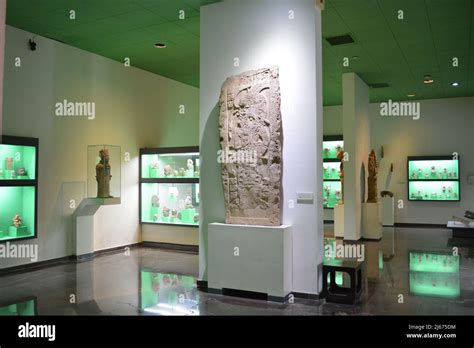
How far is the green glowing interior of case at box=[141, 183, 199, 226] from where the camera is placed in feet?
27.9

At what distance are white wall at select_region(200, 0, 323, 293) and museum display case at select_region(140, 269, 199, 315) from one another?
40 centimetres

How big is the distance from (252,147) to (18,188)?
14.0ft

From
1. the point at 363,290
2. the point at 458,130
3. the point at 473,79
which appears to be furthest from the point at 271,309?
the point at 458,130

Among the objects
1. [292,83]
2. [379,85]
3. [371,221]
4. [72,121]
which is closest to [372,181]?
[371,221]

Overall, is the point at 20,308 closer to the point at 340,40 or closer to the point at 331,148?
the point at 340,40

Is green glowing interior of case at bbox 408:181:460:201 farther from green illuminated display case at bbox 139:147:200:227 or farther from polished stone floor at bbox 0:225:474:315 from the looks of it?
green illuminated display case at bbox 139:147:200:227

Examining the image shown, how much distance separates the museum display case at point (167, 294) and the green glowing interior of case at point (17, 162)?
2645mm

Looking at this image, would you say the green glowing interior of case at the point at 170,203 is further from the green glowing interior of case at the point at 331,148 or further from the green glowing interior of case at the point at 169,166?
the green glowing interior of case at the point at 331,148

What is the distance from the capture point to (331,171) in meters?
12.9

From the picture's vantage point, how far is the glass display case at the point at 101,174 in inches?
310

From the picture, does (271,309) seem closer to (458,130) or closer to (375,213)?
(375,213)

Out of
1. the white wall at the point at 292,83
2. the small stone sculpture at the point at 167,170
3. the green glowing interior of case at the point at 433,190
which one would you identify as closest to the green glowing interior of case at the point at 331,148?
the green glowing interior of case at the point at 433,190

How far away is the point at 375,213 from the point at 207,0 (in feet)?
22.1
